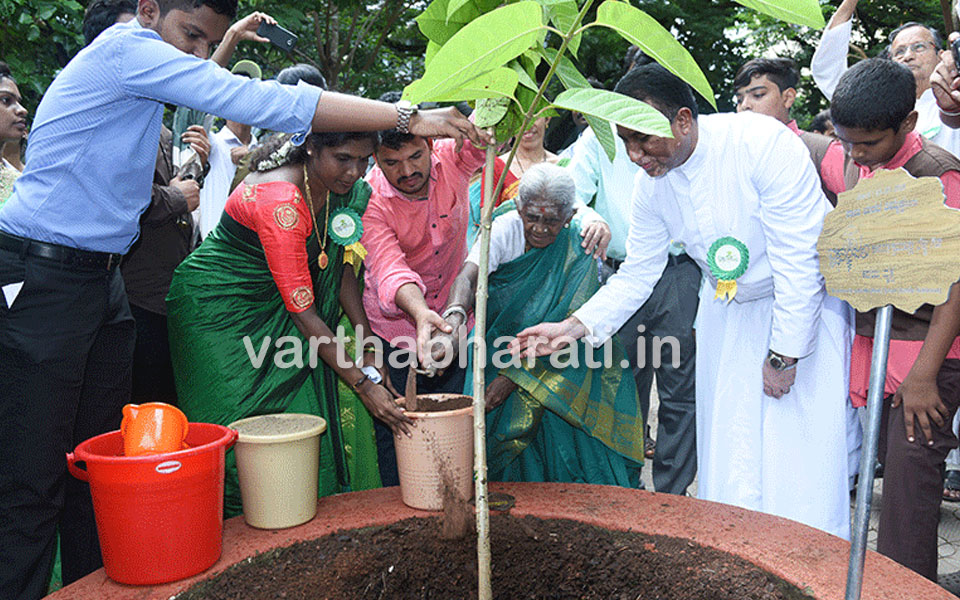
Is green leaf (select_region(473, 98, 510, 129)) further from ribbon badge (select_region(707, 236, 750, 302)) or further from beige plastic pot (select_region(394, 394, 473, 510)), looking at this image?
ribbon badge (select_region(707, 236, 750, 302))

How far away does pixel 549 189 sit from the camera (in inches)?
97.5

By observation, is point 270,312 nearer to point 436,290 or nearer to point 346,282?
point 346,282

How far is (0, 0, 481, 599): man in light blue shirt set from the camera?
166 cm

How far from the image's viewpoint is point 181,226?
2.61 m

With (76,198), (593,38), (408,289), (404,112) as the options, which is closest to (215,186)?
(408,289)

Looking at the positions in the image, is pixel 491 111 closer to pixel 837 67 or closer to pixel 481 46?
pixel 481 46

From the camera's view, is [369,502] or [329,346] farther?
[329,346]

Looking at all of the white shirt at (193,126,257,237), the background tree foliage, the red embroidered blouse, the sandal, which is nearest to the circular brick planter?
the red embroidered blouse

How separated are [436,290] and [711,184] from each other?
102 cm

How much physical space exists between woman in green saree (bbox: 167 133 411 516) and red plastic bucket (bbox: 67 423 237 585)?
58 centimetres

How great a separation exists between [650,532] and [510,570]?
34 centimetres

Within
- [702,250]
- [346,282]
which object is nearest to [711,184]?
[702,250]

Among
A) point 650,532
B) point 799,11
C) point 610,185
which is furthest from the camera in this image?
point 610,185

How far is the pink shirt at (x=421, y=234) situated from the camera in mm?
2473
